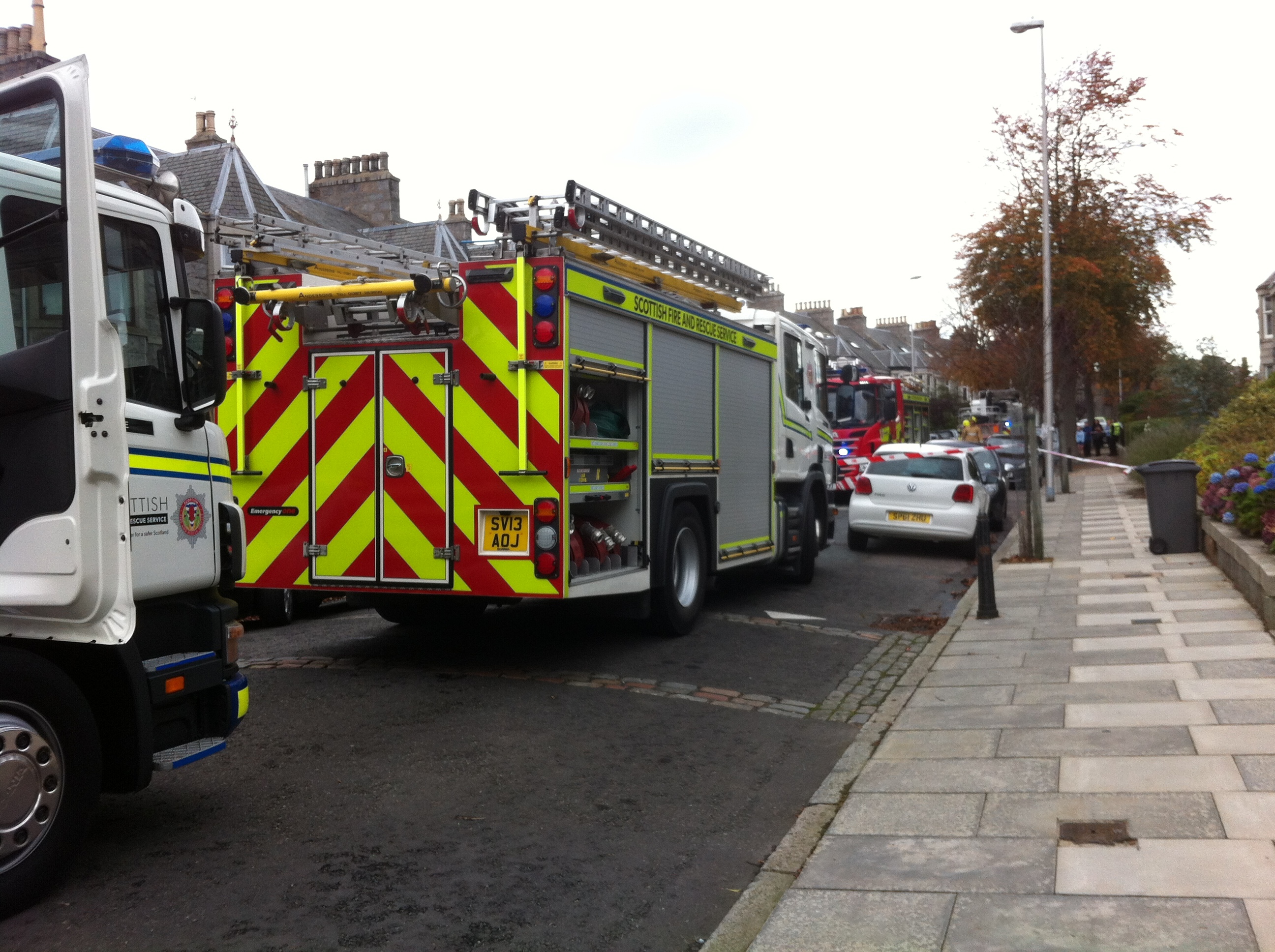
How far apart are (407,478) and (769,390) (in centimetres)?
492

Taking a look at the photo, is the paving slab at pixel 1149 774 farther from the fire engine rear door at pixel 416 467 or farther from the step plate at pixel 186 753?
the fire engine rear door at pixel 416 467

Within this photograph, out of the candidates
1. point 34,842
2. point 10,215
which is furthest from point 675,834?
point 10,215

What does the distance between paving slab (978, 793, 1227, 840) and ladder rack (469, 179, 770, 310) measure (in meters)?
4.45

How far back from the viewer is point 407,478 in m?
7.86

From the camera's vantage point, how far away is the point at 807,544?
13.1 m

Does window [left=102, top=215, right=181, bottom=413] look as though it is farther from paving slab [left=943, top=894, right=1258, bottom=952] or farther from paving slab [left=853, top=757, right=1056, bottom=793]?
paving slab [left=853, top=757, right=1056, bottom=793]

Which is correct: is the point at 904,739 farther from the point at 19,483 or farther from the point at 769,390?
the point at 769,390

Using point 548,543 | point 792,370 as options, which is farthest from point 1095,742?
point 792,370

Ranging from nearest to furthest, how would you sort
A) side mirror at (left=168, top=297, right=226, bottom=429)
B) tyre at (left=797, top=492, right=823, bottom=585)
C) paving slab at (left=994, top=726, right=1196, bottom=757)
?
side mirror at (left=168, top=297, right=226, bottom=429), paving slab at (left=994, top=726, right=1196, bottom=757), tyre at (left=797, top=492, right=823, bottom=585)

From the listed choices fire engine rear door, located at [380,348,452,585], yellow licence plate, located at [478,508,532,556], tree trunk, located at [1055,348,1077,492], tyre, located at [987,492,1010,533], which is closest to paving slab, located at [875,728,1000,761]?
yellow licence plate, located at [478,508,532,556]

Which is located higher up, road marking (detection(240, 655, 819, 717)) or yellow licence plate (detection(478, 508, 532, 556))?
yellow licence plate (detection(478, 508, 532, 556))

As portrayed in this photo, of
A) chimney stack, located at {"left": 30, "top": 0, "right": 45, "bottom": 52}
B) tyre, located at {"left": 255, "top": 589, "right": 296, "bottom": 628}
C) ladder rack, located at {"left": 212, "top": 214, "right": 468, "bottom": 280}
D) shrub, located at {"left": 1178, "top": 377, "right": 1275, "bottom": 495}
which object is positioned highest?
chimney stack, located at {"left": 30, "top": 0, "right": 45, "bottom": 52}

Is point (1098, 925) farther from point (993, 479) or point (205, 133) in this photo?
point (205, 133)

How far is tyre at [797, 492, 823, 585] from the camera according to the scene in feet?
42.7
